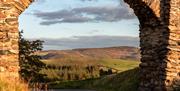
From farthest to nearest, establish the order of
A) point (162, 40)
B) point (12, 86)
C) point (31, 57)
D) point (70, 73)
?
point (70, 73), point (31, 57), point (162, 40), point (12, 86)

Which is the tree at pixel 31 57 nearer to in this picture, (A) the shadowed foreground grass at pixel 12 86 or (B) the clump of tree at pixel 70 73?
(B) the clump of tree at pixel 70 73

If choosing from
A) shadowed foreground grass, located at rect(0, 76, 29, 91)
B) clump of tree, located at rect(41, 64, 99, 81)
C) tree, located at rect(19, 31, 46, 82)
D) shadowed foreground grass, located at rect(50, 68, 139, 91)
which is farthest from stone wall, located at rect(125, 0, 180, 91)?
clump of tree, located at rect(41, 64, 99, 81)

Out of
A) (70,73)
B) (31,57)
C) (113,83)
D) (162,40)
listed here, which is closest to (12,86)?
(162,40)

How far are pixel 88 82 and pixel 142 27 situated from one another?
1960cm

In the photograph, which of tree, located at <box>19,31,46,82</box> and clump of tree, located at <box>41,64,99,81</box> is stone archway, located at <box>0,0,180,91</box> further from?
clump of tree, located at <box>41,64,99,81</box>

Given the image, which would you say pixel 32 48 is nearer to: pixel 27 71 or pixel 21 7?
pixel 27 71

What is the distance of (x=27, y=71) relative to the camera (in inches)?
1321

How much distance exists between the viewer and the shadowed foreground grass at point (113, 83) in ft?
89.0

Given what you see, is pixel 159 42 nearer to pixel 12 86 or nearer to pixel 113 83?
pixel 12 86

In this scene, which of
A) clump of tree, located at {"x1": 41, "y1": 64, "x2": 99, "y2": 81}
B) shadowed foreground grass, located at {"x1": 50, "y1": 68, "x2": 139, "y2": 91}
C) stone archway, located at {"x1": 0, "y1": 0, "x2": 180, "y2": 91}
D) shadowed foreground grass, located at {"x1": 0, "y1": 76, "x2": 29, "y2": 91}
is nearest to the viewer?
shadowed foreground grass, located at {"x1": 0, "y1": 76, "x2": 29, "y2": 91}

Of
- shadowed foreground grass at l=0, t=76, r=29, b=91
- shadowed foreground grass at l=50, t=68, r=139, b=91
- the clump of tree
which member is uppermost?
shadowed foreground grass at l=0, t=76, r=29, b=91

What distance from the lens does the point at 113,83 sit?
31.7m

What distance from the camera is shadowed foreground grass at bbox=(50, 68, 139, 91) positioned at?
2713cm

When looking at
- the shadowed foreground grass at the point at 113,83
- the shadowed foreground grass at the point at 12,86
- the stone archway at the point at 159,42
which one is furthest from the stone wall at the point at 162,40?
the shadowed foreground grass at the point at 12,86
